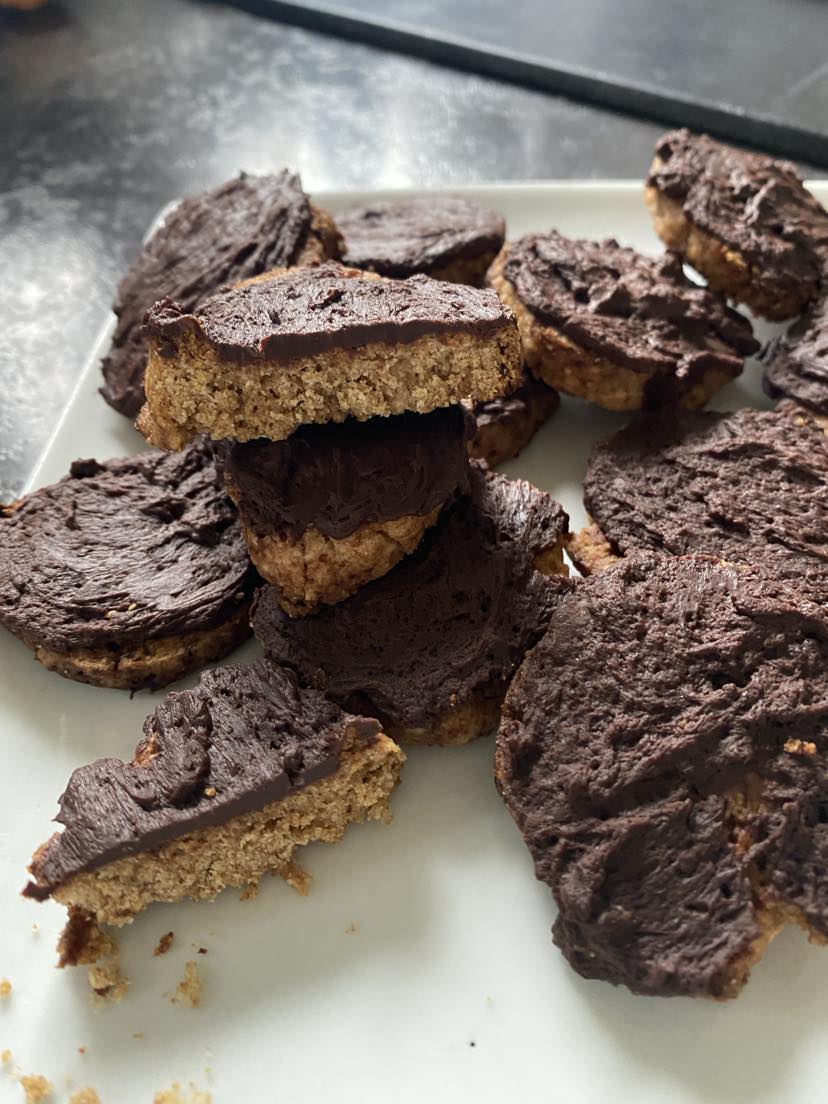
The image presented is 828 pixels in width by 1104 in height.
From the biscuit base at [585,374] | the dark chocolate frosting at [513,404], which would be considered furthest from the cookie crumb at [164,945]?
the biscuit base at [585,374]

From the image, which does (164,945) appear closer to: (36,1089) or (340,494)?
(36,1089)

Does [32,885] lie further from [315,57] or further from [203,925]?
[315,57]

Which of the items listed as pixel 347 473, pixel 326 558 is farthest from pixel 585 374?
pixel 326 558

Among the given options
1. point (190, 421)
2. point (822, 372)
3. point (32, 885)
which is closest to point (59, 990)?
point (32, 885)

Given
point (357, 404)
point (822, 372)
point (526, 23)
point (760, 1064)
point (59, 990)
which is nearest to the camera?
point (760, 1064)

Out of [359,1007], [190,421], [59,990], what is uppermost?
[190,421]
